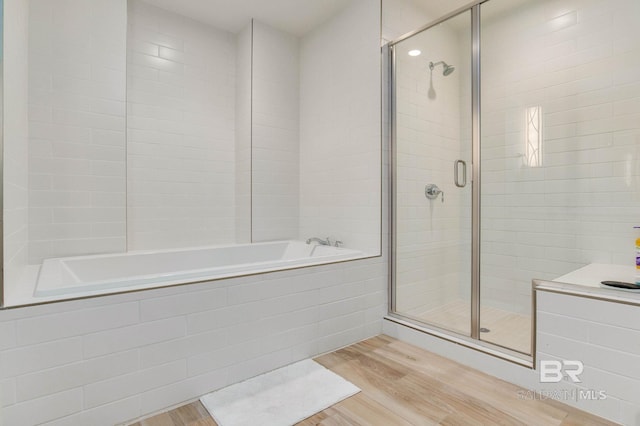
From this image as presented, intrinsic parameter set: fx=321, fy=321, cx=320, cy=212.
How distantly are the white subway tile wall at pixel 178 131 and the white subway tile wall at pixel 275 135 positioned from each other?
308 millimetres

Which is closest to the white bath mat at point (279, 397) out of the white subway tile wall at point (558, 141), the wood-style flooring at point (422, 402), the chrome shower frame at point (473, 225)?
the wood-style flooring at point (422, 402)

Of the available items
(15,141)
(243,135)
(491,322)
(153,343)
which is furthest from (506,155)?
(15,141)

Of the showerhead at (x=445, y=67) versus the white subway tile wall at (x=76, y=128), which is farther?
the showerhead at (x=445, y=67)

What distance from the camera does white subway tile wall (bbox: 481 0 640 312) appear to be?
2219 millimetres

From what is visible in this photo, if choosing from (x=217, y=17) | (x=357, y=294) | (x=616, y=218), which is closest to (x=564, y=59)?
(x=616, y=218)

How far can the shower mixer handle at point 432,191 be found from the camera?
2598mm

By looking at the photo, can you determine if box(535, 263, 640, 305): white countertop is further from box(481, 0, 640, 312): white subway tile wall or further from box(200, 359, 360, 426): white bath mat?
box(200, 359, 360, 426): white bath mat

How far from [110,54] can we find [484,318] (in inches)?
126

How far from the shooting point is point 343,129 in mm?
2824

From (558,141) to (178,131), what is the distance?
10.2ft

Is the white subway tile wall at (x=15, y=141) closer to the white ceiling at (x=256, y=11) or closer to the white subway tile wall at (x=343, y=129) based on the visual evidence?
the white ceiling at (x=256, y=11)

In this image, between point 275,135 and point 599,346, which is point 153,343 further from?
point 275,135

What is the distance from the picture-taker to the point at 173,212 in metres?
2.82

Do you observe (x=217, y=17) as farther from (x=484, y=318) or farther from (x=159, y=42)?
(x=484, y=318)
